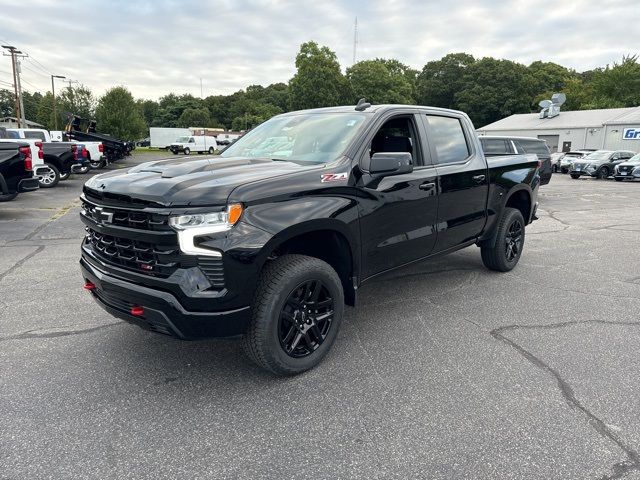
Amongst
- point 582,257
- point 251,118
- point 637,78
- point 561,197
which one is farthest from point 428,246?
point 251,118

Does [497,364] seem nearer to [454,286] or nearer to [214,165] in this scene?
[454,286]

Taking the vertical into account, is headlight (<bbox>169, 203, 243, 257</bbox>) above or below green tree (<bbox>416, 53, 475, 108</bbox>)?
below

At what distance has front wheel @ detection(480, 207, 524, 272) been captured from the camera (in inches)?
214

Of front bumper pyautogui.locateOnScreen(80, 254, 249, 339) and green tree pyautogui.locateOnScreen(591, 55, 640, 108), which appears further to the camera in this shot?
green tree pyautogui.locateOnScreen(591, 55, 640, 108)

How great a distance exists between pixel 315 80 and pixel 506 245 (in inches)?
1826

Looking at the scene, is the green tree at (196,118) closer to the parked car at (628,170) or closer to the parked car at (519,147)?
the parked car at (628,170)

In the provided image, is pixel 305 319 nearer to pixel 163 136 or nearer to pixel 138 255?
pixel 138 255

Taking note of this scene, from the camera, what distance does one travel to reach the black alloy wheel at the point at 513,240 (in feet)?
18.5

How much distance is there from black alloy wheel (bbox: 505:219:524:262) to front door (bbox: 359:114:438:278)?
1.84 m

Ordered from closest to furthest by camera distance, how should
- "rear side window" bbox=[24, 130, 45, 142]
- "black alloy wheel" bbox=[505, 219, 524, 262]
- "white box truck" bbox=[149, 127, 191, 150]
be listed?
"black alloy wheel" bbox=[505, 219, 524, 262] → "rear side window" bbox=[24, 130, 45, 142] → "white box truck" bbox=[149, 127, 191, 150]

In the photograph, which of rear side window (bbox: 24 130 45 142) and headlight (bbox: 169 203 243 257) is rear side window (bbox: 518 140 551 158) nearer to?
headlight (bbox: 169 203 243 257)

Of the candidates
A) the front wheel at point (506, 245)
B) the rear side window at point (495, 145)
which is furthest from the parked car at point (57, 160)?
the front wheel at point (506, 245)

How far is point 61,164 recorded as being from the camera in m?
14.8

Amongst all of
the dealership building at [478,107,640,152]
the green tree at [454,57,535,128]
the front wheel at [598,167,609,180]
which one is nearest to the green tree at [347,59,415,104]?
the green tree at [454,57,535,128]
